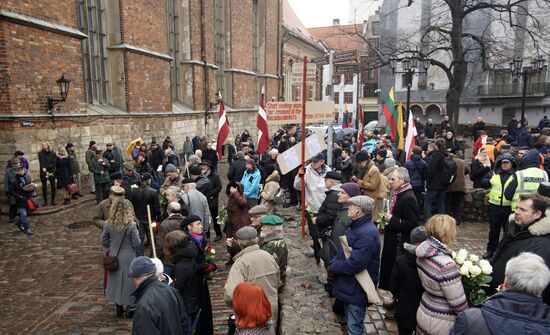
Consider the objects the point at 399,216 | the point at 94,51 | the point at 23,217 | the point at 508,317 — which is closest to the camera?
the point at 508,317

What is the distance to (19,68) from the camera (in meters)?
11.4

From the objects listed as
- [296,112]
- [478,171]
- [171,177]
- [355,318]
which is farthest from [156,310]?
[478,171]

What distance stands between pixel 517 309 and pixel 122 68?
17290 millimetres

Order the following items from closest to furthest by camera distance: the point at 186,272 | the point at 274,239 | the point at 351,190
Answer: the point at 186,272, the point at 274,239, the point at 351,190

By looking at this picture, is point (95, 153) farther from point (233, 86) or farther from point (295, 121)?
point (233, 86)

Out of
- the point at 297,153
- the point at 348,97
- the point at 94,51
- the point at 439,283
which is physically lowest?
the point at 439,283

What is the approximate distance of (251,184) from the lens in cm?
816

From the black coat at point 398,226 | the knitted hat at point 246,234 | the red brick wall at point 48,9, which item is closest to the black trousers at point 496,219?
the black coat at point 398,226

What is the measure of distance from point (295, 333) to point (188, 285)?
4.02 ft

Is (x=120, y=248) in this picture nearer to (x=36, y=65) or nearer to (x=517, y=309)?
(x=517, y=309)

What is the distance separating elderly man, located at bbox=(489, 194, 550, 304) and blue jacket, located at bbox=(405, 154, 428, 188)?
17.6ft

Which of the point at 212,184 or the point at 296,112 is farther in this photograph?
the point at 212,184

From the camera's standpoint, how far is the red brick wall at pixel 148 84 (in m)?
17.2

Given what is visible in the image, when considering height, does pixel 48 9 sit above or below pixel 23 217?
above
